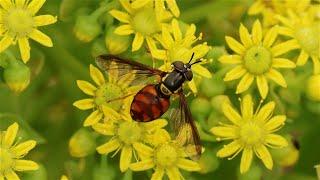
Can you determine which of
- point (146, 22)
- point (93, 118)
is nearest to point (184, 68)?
point (146, 22)

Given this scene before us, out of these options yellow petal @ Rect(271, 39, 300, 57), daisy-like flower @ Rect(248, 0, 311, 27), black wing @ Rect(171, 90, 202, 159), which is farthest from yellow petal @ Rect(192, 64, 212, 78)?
daisy-like flower @ Rect(248, 0, 311, 27)

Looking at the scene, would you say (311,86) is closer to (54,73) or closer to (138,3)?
(138,3)

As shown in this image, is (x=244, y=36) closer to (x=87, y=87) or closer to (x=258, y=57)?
(x=258, y=57)

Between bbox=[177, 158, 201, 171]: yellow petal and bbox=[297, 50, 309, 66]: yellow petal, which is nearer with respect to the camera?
bbox=[177, 158, 201, 171]: yellow petal

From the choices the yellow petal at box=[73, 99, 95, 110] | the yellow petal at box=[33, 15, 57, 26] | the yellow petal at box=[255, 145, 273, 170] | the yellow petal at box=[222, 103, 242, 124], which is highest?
the yellow petal at box=[33, 15, 57, 26]

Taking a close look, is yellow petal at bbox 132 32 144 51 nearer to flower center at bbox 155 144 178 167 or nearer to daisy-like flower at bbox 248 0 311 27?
flower center at bbox 155 144 178 167

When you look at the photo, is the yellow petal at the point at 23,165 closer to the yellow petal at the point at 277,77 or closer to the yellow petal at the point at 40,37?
the yellow petal at the point at 40,37

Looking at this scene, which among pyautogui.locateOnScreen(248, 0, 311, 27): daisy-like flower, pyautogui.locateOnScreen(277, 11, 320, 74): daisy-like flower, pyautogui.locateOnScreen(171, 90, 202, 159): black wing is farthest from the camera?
pyautogui.locateOnScreen(248, 0, 311, 27): daisy-like flower
